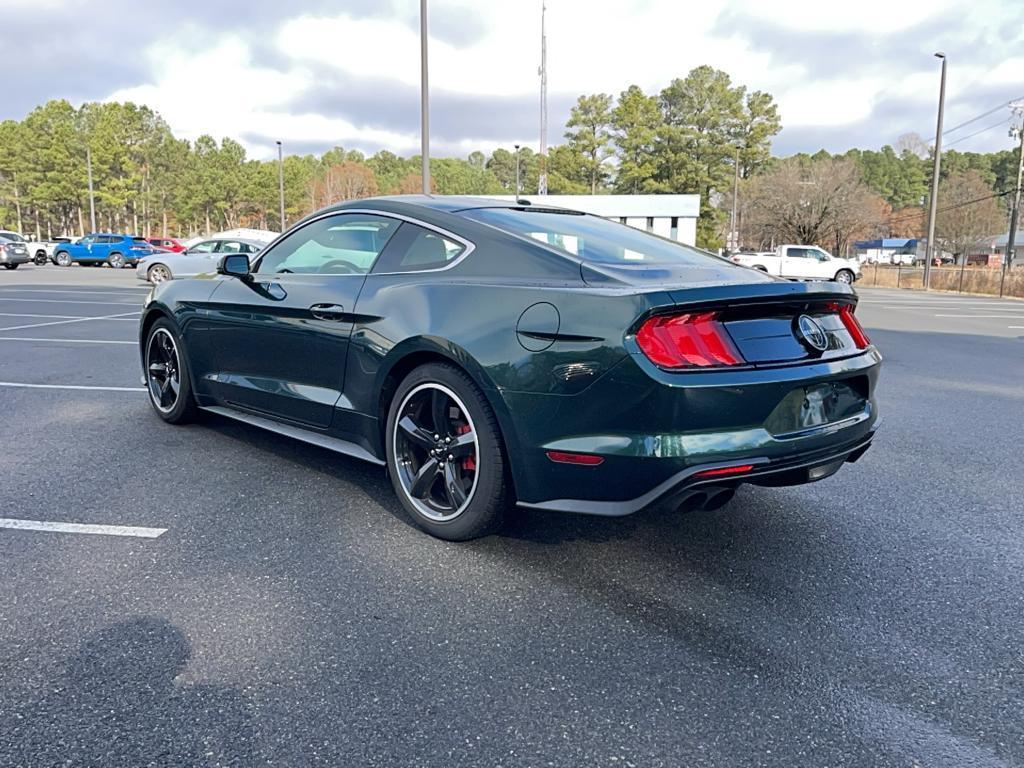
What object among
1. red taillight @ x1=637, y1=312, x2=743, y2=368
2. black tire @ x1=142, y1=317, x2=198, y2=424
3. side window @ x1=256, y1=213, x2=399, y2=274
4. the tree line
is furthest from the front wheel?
the tree line

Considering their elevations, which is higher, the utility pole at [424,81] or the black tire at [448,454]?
the utility pole at [424,81]

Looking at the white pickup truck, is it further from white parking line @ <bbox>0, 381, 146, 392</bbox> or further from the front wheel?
white parking line @ <bbox>0, 381, 146, 392</bbox>

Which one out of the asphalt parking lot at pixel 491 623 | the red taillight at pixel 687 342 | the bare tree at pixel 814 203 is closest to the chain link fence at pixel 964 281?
the bare tree at pixel 814 203

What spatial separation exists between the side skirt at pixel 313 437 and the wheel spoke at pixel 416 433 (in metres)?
0.30

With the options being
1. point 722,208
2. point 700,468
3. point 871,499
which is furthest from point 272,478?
point 722,208

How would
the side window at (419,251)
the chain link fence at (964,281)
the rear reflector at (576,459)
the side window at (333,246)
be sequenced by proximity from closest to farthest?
1. the rear reflector at (576,459)
2. the side window at (419,251)
3. the side window at (333,246)
4. the chain link fence at (964,281)

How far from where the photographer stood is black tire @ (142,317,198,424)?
4.98 meters

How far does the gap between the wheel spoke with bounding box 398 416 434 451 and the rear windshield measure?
96 cm

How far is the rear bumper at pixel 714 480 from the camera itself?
8.79 ft

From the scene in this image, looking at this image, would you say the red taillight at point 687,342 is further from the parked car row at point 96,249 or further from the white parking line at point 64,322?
the parked car row at point 96,249

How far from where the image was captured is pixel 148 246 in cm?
3966

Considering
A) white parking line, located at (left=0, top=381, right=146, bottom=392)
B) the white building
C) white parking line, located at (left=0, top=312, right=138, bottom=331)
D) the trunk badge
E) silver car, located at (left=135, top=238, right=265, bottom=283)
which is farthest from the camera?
the white building

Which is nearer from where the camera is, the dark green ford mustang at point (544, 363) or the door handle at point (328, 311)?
the dark green ford mustang at point (544, 363)

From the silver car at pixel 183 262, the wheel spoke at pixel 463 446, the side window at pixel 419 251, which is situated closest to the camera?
the wheel spoke at pixel 463 446
